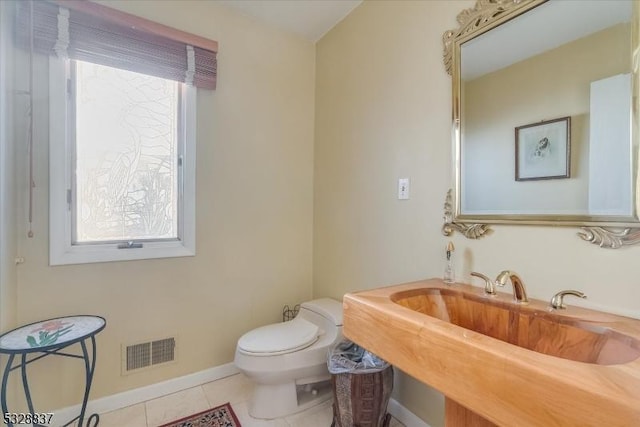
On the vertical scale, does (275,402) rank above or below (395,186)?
below

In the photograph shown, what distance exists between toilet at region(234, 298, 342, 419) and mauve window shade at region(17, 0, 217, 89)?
1563 mm

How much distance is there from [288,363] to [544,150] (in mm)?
1433

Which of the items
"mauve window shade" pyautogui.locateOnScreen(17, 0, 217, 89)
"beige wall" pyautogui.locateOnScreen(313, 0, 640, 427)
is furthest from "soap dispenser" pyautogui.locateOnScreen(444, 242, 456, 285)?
"mauve window shade" pyautogui.locateOnScreen(17, 0, 217, 89)

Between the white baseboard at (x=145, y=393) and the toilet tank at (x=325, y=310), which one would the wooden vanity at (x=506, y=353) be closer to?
the toilet tank at (x=325, y=310)

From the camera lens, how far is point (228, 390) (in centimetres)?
178

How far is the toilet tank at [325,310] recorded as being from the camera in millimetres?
1680

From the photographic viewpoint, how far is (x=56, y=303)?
4.84ft

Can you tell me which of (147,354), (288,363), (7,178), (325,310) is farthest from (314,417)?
(7,178)

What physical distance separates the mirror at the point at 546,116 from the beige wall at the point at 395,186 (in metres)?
0.07

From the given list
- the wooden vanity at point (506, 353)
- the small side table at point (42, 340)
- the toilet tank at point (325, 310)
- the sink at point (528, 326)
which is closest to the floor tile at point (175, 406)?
the small side table at point (42, 340)

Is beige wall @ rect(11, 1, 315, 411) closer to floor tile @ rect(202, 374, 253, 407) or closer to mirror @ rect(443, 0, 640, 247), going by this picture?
floor tile @ rect(202, 374, 253, 407)

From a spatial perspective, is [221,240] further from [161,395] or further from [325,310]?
[161,395]

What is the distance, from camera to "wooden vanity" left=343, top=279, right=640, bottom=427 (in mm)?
494

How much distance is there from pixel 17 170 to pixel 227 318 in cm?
135
